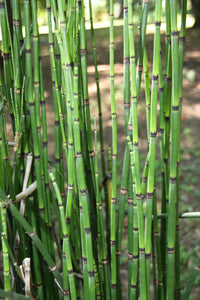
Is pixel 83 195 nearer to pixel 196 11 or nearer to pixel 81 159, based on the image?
pixel 81 159

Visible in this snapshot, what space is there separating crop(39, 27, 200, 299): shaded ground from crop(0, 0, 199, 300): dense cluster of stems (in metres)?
0.99

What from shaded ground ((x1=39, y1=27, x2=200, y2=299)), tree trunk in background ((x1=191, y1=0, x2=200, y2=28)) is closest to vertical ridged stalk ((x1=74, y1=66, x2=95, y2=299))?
shaded ground ((x1=39, y1=27, x2=200, y2=299))

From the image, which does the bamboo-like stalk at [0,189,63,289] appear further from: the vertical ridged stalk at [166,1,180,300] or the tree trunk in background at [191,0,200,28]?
the tree trunk in background at [191,0,200,28]

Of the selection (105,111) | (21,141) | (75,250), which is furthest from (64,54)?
(105,111)

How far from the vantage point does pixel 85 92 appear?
0.98m

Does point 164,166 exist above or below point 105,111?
above

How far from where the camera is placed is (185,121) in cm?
312

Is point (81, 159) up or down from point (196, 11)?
down

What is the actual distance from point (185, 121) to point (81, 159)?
95.5 inches

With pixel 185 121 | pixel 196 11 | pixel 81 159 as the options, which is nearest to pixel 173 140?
pixel 81 159

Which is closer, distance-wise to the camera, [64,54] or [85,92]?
[64,54]

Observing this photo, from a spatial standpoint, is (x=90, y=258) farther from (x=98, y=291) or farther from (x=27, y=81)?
(x=27, y=81)

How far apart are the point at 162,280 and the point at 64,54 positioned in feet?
2.10

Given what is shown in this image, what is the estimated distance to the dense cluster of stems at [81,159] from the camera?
2.54ft
